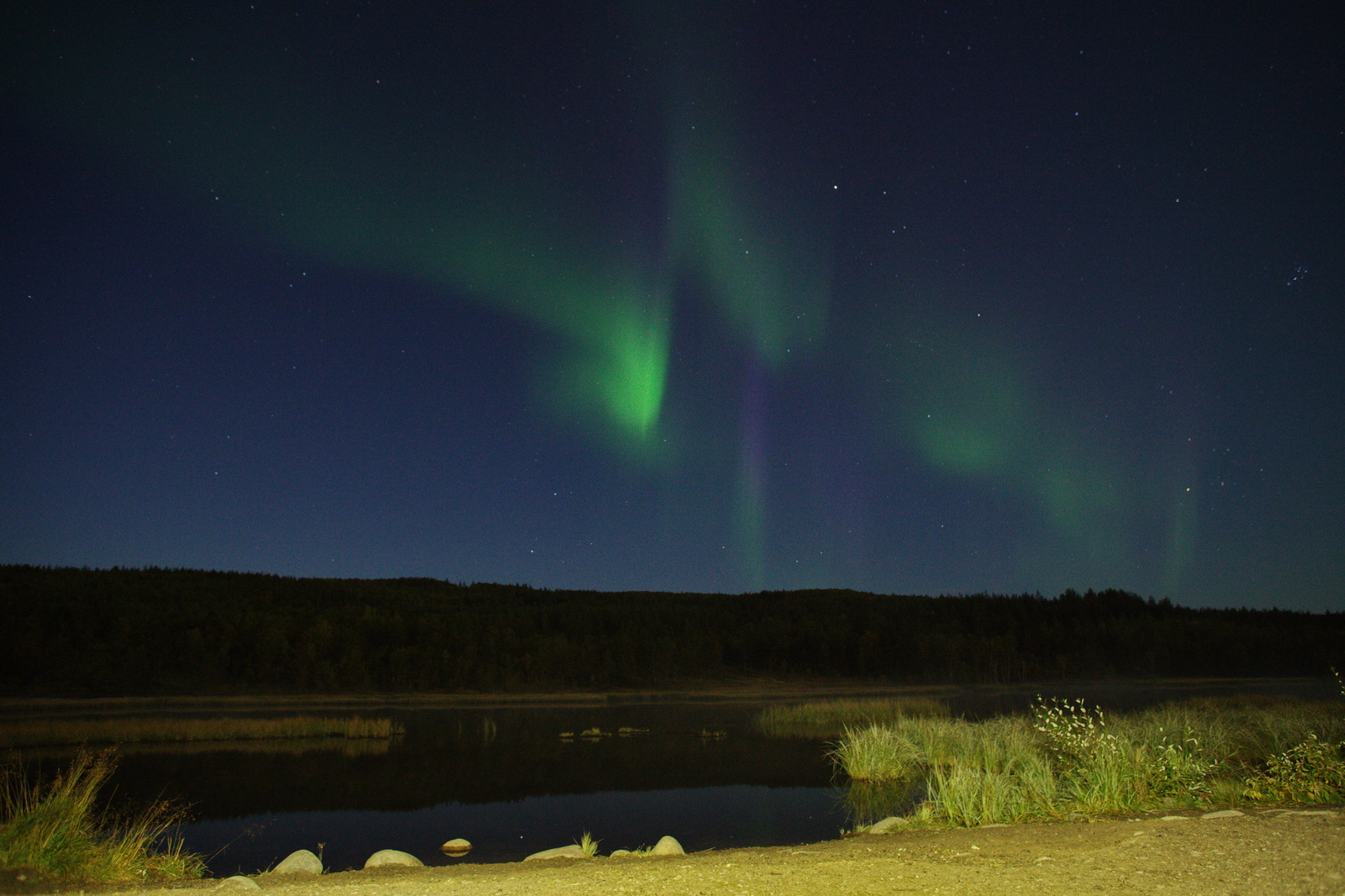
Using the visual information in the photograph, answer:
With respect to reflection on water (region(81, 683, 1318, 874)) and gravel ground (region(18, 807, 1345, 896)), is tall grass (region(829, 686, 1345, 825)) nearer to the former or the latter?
gravel ground (region(18, 807, 1345, 896))

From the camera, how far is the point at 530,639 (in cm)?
6188

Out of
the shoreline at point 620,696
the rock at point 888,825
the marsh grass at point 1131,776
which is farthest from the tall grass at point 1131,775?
the shoreline at point 620,696

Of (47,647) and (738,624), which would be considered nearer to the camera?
(47,647)

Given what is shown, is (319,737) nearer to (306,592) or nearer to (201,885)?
(201,885)

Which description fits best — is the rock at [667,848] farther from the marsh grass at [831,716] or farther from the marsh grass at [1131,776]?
the marsh grass at [831,716]

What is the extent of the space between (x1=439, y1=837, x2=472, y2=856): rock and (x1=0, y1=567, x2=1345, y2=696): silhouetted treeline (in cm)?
4071

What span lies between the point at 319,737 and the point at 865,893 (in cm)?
2643

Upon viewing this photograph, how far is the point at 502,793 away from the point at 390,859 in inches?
332

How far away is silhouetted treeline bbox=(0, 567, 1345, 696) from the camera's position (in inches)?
1957

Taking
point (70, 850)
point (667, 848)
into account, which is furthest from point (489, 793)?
point (70, 850)

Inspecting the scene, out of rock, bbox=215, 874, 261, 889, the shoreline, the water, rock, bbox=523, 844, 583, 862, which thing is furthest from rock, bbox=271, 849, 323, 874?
the shoreline

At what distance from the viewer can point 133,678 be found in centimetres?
4716

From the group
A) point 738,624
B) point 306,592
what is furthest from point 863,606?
point 306,592

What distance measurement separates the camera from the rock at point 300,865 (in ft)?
33.2
